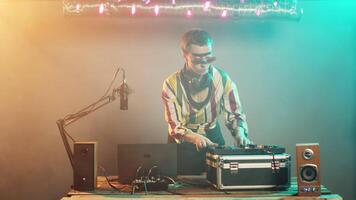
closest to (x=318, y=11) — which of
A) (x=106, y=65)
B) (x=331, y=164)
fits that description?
(x=331, y=164)

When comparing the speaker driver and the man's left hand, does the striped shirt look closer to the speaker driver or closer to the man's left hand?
Result: the man's left hand

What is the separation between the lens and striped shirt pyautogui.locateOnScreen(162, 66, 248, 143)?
11.7ft

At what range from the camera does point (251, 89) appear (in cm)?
367

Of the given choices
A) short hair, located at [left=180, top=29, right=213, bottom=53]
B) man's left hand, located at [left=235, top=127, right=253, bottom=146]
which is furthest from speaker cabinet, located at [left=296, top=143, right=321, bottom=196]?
short hair, located at [left=180, top=29, right=213, bottom=53]

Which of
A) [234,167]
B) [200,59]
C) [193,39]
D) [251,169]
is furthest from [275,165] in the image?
[193,39]

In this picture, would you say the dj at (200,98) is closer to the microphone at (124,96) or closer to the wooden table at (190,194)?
the microphone at (124,96)

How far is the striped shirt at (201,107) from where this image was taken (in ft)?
A: 11.7

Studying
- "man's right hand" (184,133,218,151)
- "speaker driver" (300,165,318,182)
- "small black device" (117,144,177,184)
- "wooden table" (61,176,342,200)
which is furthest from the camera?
"man's right hand" (184,133,218,151)

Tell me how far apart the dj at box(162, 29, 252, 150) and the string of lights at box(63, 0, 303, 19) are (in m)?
0.21

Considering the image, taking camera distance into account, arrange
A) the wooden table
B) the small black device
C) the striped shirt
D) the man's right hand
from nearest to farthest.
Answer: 1. the wooden table
2. the small black device
3. the man's right hand
4. the striped shirt

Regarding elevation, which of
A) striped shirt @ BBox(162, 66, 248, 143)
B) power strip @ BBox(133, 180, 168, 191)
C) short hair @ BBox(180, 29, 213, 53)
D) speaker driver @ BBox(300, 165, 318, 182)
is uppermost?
short hair @ BBox(180, 29, 213, 53)

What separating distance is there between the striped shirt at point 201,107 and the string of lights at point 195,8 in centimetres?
48

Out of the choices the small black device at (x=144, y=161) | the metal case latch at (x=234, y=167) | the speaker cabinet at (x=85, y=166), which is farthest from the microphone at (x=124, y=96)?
the metal case latch at (x=234, y=167)

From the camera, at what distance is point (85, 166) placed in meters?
2.98
